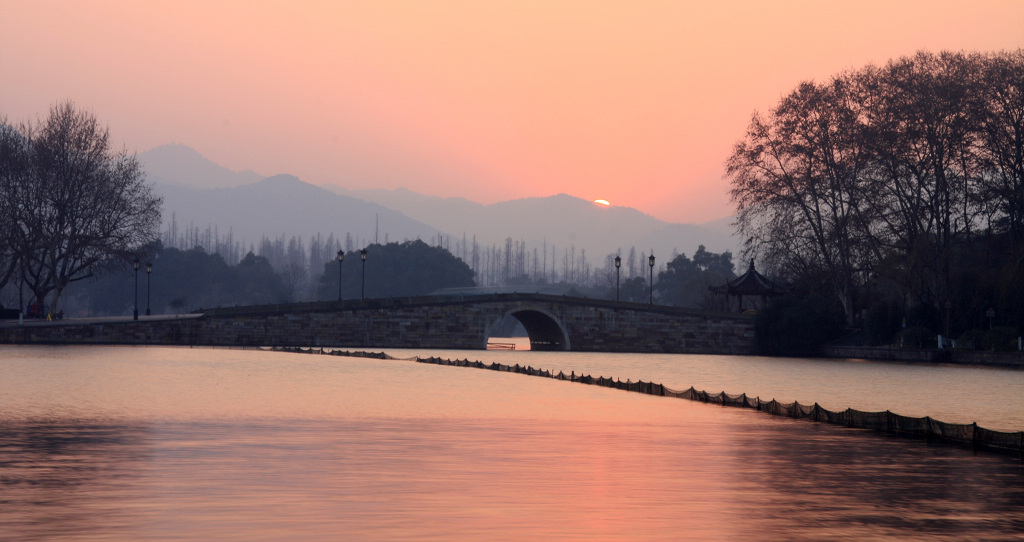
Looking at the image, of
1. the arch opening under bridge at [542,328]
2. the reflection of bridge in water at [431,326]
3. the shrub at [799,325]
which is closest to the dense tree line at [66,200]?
the reflection of bridge in water at [431,326]

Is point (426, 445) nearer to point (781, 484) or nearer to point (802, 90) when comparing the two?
point (781, 484)

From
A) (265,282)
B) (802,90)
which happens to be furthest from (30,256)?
(265,282)

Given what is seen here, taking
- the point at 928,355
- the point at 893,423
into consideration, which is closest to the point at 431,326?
the point at 928,355

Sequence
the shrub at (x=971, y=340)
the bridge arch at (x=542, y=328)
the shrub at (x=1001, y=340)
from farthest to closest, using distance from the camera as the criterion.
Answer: the bridge arch at (x=542, y=328)
the shrub at (x=971, y=340)
the shrub at (x=1001, y=340)

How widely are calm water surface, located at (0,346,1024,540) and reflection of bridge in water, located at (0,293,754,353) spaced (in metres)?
35.7

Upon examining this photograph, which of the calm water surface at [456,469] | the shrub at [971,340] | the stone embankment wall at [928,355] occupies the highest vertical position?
the shrub at [971,340]

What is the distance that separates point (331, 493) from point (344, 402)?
19.8 m

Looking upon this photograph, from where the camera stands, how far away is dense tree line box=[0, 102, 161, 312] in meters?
78.9

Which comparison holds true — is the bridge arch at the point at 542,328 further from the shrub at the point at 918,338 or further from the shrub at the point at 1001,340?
the shrub at the point at 1001,340

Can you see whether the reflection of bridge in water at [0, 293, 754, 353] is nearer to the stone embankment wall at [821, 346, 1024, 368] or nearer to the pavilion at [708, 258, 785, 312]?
the pavilion at [708, 258, 785, 312]

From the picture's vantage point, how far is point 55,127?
80.9 m

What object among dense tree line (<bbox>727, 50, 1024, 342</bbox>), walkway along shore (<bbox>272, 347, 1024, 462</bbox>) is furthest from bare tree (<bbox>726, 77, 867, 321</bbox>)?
walkway along shore (<bbox>272, 347, 1024, 462</bbox>)

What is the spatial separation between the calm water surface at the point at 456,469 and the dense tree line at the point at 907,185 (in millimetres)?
35537

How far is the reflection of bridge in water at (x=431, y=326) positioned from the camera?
79.5 metres
